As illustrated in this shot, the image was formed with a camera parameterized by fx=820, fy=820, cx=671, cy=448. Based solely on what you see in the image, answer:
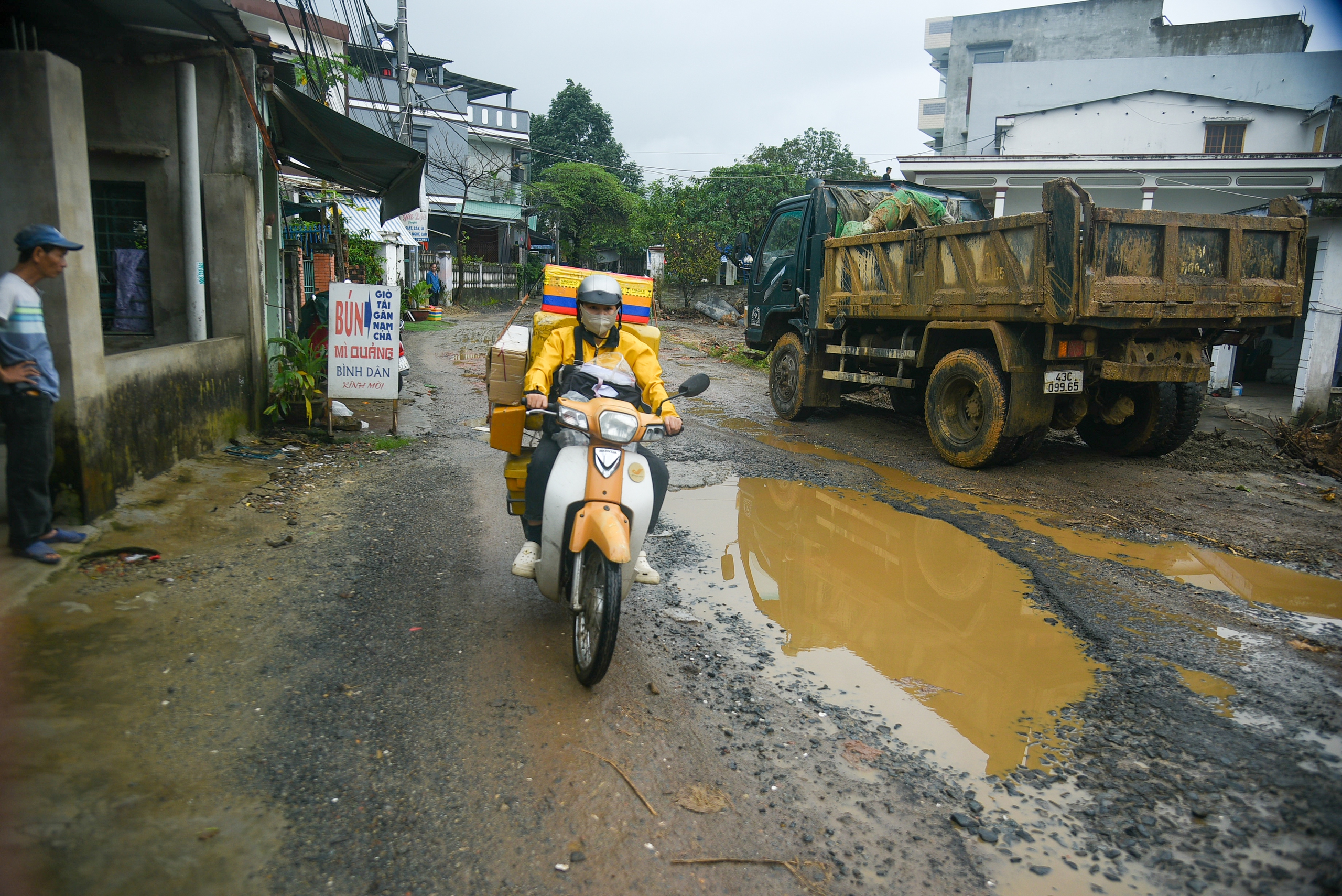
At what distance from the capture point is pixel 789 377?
32.3ft

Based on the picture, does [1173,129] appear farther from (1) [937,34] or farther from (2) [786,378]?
(1) [937,34]

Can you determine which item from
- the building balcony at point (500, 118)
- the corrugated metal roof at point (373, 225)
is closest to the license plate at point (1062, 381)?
the corrugated metal roof at point (373, 225)

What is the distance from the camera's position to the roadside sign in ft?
24.4

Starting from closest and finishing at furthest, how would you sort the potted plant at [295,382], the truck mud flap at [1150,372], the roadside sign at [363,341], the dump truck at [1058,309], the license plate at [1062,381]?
the dump truck at [1058,309], the truck mud flap at [1150,372], the license plate at [1062,381], the roadside sign at [363,341], the potted plant at [295,382]

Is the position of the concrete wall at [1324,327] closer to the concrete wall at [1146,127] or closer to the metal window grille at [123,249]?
the concrete wall at [1146,127]

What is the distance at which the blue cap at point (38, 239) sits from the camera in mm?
3945

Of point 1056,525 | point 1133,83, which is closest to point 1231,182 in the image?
point 1133,83

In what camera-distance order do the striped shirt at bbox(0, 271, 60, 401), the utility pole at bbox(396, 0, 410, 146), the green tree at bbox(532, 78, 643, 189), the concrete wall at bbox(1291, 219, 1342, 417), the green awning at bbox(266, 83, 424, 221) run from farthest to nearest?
the green tree at bbox(532, 78, 643, 189)
the utility pole at bbox(396, 0, 410, 146)
the concrete wall at bbox(1291, 219, 1342, 417)
the green awning at bbox(266, 83, 424, 221)
the striped shirt at bbox(0, 271, 60, 401)

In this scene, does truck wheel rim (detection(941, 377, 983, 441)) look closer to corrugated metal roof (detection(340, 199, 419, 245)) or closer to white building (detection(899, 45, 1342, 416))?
white building (detection(899, 45, 1342, 416))

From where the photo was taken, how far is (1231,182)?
1556cm

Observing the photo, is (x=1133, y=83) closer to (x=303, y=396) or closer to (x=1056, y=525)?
(x=1056, y=525)

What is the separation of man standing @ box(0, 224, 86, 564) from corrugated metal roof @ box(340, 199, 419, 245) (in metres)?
12.9

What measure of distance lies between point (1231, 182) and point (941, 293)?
1223cm

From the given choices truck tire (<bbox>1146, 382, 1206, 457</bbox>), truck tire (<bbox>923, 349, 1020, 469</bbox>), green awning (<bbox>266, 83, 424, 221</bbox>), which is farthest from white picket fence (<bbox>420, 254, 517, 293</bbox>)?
truck tire (<bbox>1146, 382, 1206, 457</bbox>)
